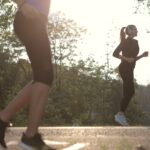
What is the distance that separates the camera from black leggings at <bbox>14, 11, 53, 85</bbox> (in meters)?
5.55

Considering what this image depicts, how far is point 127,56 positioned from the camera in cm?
1191

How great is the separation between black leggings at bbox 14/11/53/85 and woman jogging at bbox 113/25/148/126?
6.24 m

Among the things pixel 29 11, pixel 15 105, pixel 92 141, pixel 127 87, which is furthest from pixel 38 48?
pixel 127 87

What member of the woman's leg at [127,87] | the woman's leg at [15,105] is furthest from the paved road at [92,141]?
the woman's leg at [15,105]

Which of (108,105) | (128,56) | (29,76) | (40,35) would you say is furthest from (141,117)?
(40,35)

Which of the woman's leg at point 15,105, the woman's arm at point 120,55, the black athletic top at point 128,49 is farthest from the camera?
the black athletic top at point 128,49

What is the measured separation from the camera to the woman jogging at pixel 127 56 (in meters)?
11.8

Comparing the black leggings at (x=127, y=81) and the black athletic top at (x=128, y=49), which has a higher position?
the black athletic top at (x=128, y=49)

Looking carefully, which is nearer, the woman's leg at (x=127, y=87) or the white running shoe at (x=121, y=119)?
the woman's leg at (x=127, y=87)

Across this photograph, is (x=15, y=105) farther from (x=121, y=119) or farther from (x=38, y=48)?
(x=121, y=119)

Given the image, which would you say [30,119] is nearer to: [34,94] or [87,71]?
[34,94]

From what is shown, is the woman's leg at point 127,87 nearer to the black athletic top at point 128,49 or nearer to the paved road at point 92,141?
the black athletic top at point 128,49

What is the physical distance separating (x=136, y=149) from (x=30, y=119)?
2238 millimetres

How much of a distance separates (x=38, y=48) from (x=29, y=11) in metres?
0.35
